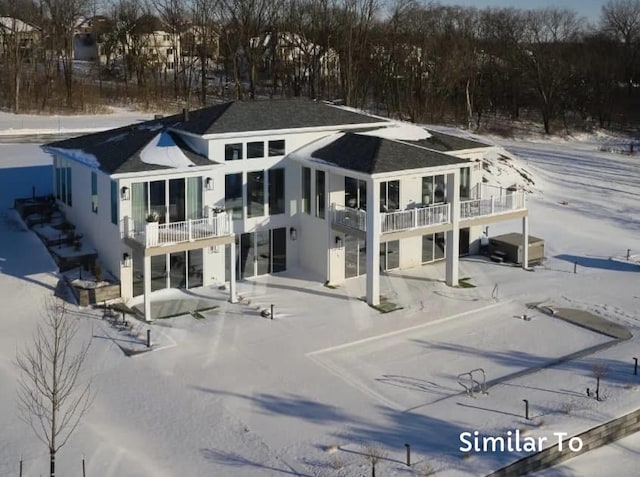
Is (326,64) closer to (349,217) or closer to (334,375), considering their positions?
(349,217)

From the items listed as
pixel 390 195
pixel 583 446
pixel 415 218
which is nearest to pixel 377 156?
pixel 415 218

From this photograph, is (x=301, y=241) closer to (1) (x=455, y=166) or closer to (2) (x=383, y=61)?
(1) (x=455, y=166)

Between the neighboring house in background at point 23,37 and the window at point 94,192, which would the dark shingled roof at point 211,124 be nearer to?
the window at point 94,192

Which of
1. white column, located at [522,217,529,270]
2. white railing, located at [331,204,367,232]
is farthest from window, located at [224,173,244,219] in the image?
white column, located at [522,217,529,270]

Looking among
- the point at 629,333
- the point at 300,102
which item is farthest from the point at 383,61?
the point at 629,333

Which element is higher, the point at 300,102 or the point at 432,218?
the point at 300,102
